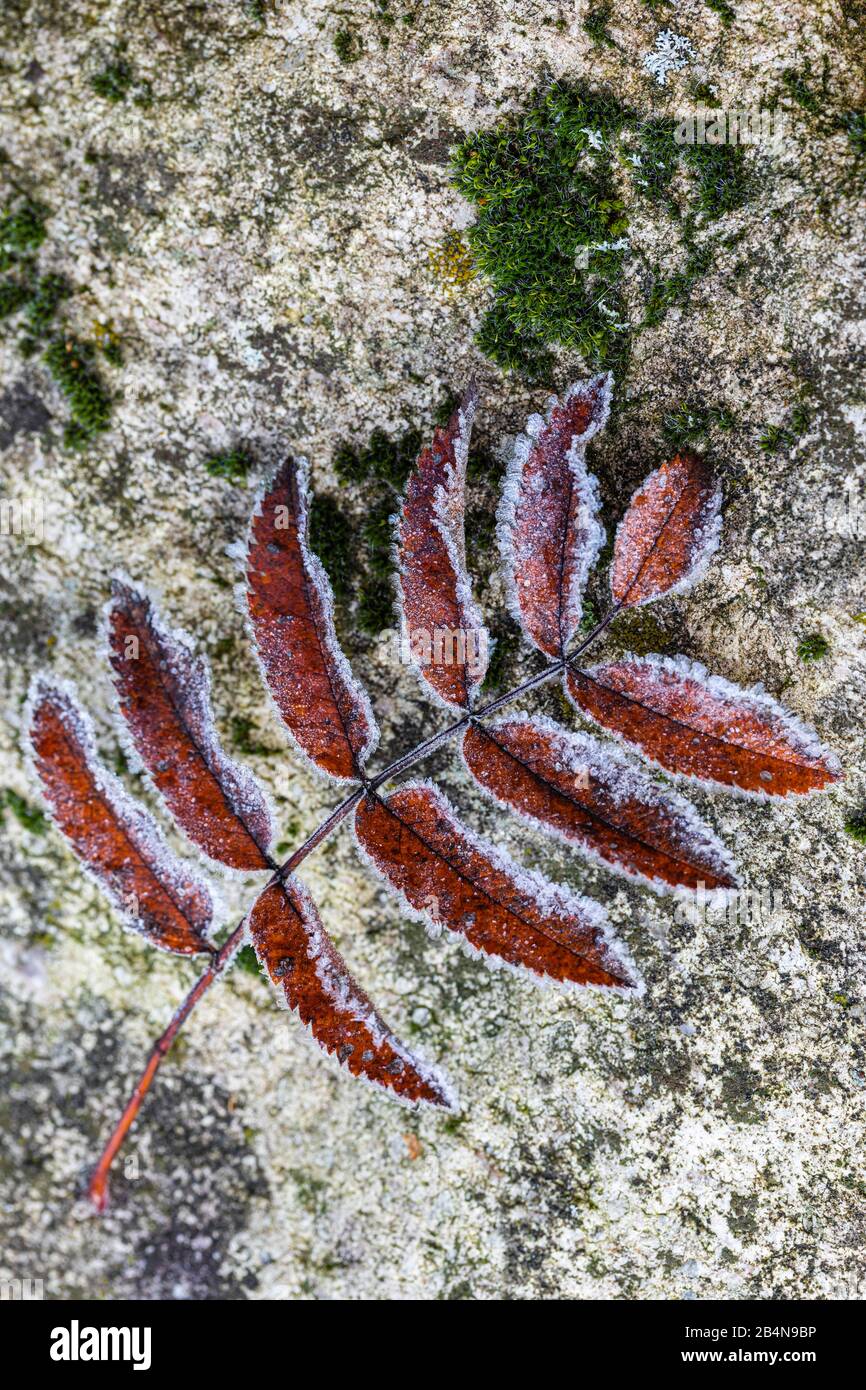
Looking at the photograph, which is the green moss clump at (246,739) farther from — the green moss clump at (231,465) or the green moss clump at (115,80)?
the green moss clump at (115,80)

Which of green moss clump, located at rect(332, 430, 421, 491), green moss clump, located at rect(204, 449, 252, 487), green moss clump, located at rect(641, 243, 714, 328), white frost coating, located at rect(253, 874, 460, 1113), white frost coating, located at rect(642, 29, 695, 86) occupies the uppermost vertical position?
white frost coating, located at rect(642, 29, 695, 86)

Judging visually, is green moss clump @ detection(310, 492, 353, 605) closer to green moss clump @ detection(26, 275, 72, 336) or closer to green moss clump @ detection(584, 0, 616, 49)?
Result: green moss clump @ detection(26, 275, 72, 336)

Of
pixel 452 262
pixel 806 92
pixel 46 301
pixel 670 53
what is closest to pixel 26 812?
pixel 46 301

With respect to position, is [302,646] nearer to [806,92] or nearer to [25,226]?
[25,226]

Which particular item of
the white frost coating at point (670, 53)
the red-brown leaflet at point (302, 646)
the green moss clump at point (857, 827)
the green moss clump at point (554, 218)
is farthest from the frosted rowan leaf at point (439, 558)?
the green moss clump at point (857, 827)

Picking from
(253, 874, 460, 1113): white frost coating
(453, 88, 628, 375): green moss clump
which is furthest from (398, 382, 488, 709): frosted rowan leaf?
(253, 874, 460, 1113): white frost coating
